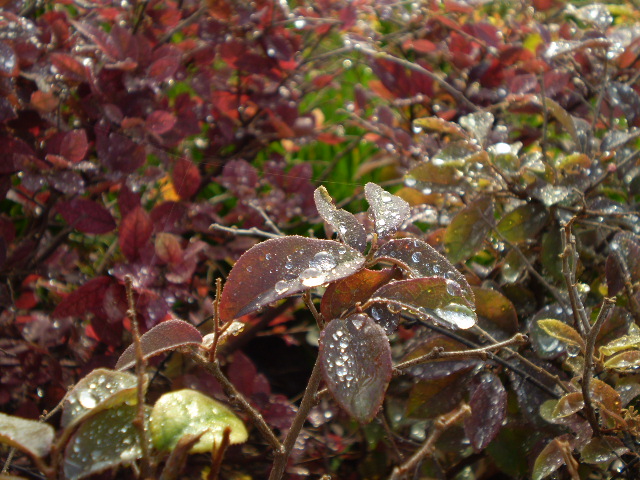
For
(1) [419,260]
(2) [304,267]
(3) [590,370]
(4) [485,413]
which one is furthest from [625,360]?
(2) [304,267]

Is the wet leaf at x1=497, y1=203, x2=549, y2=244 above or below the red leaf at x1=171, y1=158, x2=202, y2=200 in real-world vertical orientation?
above

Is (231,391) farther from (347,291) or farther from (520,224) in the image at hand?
(520,224)

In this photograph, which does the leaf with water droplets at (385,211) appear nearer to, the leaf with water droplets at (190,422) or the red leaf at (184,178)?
the leaf with water droplets at (190,422)

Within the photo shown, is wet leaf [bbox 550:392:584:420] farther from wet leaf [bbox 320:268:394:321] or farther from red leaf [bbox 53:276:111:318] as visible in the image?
red leaf [bbox 53:276:111:318]

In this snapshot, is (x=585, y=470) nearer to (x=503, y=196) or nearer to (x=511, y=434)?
(x=511, y=434)

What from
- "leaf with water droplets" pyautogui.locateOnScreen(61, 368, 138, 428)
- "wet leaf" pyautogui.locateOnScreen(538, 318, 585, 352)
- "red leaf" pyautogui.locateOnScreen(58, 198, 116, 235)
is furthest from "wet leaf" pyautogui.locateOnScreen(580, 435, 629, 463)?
"red leaf" pyautogui.locateOnScreen(58, 198, 116, 235)

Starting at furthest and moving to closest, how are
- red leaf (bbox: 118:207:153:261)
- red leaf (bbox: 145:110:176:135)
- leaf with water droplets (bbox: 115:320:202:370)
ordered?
1. red leaf (bbox: 145:110:176:135)
2. red leaf (bbox: 118:207:153:261)
3. leaf with water droplets (bbox: 115:320:202:370)

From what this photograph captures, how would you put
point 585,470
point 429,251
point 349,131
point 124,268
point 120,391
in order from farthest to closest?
1. point 349,131
2. point 124,268
3. point 585,470
4. point 429,251
5. point 120,391

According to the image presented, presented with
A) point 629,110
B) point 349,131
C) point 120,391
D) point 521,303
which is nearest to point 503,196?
point 521,303
